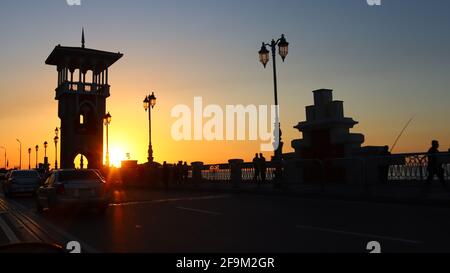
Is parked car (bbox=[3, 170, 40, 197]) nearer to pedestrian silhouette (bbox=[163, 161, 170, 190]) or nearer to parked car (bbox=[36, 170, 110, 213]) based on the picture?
pedestrian silhouette (bbox=[163, 161, 170, 190])

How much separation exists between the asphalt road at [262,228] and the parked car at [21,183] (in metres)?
13.8

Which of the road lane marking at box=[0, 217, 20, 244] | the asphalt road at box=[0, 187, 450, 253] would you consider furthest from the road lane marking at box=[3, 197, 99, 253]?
the road lane marking at box=[0, 217, 20, 244]

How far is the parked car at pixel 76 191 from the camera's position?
50.8ft

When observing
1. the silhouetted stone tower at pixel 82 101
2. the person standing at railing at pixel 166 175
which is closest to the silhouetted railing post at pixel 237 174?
the person standing at railing at pixel 166 175

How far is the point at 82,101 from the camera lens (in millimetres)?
63312

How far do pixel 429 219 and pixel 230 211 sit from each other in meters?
5.90

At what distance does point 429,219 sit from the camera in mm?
12406

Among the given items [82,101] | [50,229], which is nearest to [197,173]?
[50,229]

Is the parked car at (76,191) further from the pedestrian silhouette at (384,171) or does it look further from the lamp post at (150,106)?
the lamp post at (150,106)

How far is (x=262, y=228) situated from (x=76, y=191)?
22.8 feet

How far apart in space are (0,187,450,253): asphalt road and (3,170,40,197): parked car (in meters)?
13.8

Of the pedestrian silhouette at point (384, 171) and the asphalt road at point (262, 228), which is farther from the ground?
the pedestrian silhouette at point (384, 171)

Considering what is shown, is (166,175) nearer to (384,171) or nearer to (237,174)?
(237,174)
